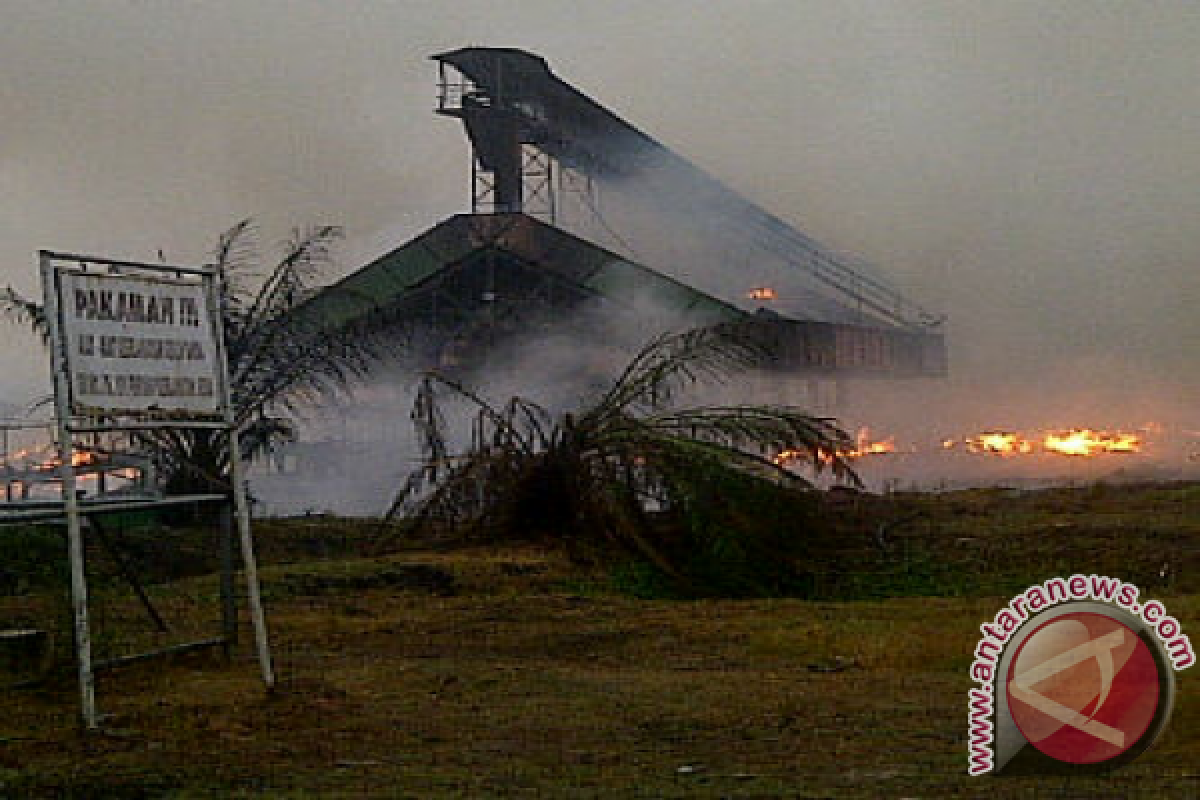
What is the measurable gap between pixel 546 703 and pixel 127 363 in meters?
2.14

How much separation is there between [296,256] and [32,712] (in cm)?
1359

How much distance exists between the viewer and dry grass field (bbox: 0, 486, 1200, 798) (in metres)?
5.22

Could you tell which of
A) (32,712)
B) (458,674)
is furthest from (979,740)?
(32,712)

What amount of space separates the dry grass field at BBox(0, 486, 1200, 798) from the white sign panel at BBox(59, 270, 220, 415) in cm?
123

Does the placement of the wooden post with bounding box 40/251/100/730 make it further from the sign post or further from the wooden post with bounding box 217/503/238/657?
the wooden post with bounding box 217/503/238/657

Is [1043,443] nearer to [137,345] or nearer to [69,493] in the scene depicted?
[137,345]

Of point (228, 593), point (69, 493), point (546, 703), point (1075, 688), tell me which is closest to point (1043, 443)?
point (228, 593)

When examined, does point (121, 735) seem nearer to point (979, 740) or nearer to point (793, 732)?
point (793, 732)

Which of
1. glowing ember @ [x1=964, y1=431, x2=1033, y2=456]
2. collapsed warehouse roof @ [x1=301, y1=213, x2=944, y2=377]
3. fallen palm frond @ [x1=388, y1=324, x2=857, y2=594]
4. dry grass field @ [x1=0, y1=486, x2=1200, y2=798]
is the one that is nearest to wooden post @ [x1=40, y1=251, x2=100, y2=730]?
dry grass field @ [x1=0, y1=486, x2=1200, y2=798]

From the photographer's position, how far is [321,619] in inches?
404

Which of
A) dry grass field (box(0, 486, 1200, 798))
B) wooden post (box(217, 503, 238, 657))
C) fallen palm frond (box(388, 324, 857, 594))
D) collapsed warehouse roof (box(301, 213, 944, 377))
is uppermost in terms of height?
collapsed warehouse roof (box(301, 213, 944, 377))

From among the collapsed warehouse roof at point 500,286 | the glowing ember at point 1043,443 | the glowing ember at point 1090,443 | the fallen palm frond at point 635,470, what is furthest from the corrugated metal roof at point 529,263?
the fallen palm frond at point 635,470

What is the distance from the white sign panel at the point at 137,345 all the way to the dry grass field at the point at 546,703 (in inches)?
48.5

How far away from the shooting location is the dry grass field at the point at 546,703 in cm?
522
